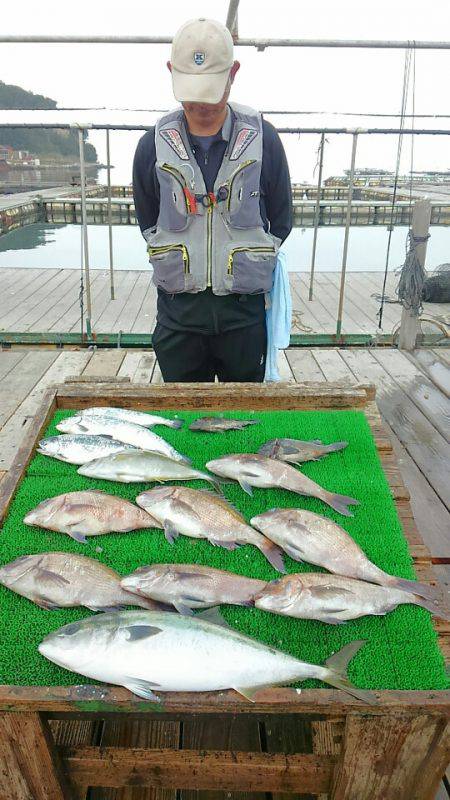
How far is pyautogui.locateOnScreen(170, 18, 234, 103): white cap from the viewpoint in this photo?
248 centimetres

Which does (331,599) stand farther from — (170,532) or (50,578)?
(50,578)

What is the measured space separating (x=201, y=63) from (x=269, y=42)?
1.80 m

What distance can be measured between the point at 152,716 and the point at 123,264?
12.9 metres

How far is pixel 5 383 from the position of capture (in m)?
4.80

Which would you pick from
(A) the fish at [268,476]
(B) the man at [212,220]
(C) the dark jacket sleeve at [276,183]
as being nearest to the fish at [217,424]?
(A) the fish at [268,476]

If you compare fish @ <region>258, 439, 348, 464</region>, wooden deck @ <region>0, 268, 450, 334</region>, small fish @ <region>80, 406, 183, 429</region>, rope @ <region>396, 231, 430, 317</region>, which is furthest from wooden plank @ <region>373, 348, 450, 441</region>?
small fish @ <region>80, 406, 183, 429</region>

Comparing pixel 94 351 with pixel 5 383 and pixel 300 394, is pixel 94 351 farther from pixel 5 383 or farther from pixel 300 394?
pixel 300 394

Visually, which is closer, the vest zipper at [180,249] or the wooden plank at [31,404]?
the vest zipper at [180,249]

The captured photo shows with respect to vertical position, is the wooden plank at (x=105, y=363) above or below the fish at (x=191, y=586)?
below

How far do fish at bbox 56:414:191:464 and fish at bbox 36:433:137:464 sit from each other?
7 centimetres

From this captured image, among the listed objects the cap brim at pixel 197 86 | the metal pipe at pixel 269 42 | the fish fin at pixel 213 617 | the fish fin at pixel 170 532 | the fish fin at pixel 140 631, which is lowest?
the fish fin at pixel 213 617

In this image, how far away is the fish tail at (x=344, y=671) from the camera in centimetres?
137

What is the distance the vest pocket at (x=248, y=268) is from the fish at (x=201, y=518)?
145 cm

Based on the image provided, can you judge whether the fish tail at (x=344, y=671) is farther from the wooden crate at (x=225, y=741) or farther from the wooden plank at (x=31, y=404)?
the wooden plank at (x=31, y=404)
